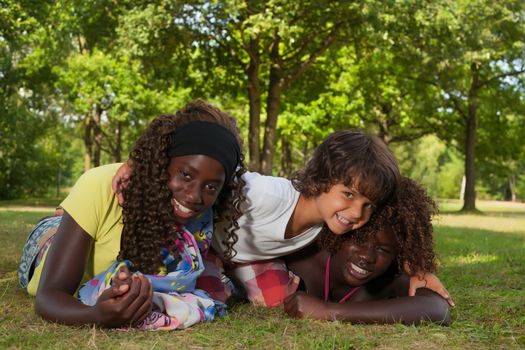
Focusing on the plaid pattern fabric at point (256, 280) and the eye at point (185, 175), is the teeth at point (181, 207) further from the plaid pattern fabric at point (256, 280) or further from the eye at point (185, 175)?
the plaid pattern fabric at point (256, 280)

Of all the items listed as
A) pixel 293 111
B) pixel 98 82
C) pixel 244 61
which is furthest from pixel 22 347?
pixel 98 82

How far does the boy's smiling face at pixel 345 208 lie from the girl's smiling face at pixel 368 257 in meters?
0.29

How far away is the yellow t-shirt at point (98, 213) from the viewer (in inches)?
128

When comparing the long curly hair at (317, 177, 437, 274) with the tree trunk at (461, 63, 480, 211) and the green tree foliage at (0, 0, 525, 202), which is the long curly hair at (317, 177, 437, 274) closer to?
the green tree foliage at (0, 0, 525, 202)

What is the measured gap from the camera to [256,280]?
4.18 m

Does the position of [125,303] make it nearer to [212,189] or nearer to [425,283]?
[212,189]

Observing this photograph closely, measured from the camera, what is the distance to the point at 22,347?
2768 millimetres

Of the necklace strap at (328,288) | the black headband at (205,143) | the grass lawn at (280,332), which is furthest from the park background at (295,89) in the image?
the black headband at (205,143)

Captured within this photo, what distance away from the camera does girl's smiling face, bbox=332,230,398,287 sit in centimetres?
395

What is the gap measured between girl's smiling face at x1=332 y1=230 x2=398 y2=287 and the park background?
1.88ft

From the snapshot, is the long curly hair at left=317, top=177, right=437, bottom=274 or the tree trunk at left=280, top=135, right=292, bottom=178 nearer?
the long curly hair at left=317, top=177, right=437, bottom=274

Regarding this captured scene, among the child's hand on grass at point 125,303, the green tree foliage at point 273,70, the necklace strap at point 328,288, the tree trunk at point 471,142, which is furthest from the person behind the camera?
the tree trunk at point 471,142

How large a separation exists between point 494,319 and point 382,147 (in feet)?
4.13

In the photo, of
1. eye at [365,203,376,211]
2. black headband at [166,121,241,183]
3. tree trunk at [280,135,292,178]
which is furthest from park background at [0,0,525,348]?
black headband at [166,121,241,183]
